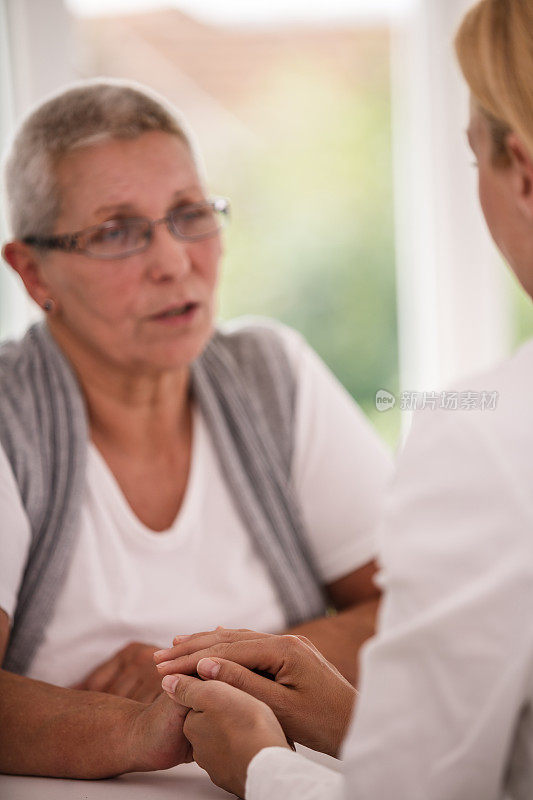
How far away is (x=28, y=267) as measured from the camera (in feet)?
5.39

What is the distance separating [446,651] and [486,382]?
0.23 metres

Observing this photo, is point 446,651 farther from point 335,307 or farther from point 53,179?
point 335,307

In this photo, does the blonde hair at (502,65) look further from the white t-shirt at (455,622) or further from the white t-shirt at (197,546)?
the white t-shirt at (197,546)

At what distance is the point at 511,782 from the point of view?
768 mm

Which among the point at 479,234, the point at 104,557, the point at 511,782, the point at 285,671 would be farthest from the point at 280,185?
the point at 511,782

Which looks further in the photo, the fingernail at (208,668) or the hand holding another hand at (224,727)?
the fingernail at (208,668)

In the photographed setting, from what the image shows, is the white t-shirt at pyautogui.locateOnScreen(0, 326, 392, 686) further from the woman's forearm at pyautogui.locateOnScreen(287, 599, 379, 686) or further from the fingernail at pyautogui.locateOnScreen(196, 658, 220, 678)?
the fingernail at pyautogui.locateOnScreen(196, 658, 220, 678)

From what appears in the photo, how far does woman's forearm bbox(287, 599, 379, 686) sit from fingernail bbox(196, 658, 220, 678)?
0.36 meters

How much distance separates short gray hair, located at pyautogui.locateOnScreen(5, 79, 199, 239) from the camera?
1.54 m

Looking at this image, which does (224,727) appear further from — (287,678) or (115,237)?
(115,237)

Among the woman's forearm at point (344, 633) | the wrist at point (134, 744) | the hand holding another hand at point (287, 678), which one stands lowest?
the woman's forearm at point (344, 633)

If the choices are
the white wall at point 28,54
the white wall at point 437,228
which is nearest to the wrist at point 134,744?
the white wall at point 28,54

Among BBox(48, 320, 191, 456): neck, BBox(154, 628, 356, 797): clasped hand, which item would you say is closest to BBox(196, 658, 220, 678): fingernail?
BBox(154, 628, 356, 797): clasped hand

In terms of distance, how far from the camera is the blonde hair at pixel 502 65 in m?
0.83
